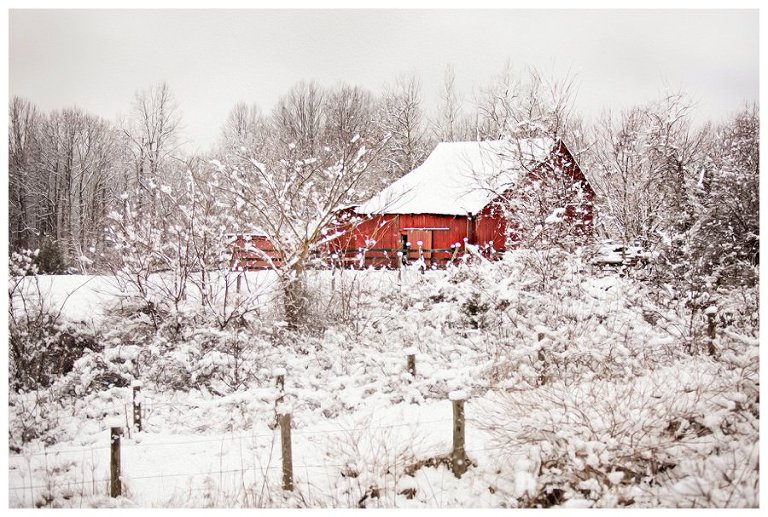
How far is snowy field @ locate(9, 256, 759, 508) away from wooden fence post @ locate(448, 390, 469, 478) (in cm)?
10

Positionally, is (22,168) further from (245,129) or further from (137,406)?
(137,406)

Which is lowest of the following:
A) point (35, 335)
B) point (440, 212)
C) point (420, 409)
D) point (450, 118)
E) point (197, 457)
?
point (197, 457)

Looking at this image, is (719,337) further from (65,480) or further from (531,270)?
(65,480)

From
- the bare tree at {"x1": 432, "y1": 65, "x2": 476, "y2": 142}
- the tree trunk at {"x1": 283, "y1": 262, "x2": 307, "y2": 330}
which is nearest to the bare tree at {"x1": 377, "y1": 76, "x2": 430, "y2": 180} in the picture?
the bare tree at {"x1": 432, "y1": 65, "x2": 476, "y2": 142}

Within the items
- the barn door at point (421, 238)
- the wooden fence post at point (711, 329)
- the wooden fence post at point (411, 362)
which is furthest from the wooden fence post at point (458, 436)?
the barn door at point (421, 238)

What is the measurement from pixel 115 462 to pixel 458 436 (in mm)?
2769

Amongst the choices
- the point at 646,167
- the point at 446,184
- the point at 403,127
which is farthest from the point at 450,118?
the point at 646,167

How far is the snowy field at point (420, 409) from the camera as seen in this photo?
11.1ft

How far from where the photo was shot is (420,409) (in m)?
4.96

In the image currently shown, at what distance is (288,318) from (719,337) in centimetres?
556

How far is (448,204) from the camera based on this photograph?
45.3ft

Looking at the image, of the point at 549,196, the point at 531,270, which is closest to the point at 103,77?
the point at 531,270

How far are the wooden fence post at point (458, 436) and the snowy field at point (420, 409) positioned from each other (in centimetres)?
10

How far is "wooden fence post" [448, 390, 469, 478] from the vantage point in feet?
12.1
